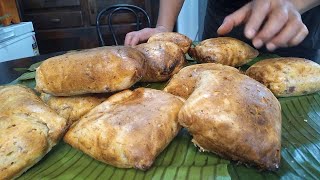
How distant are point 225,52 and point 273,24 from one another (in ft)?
0.66

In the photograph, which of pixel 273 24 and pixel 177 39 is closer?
pixel 273 24

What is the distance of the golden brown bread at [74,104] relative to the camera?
33.5 inches

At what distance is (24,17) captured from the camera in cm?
341

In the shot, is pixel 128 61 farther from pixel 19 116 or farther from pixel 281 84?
pixel 281 84

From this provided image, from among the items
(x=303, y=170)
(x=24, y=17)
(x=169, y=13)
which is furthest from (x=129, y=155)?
(x=24, y=17)

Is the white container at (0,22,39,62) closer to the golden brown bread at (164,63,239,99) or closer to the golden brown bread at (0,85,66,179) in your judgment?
the golden brown bread at (0,85,66,179)

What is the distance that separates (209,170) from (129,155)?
182mm

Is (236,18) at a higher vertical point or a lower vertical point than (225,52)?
higher

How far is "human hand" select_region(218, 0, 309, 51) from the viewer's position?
37.9 inches

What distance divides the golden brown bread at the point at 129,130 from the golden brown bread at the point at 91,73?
82 mm

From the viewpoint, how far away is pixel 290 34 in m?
0.99

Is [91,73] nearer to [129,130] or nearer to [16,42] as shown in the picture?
[129,130]

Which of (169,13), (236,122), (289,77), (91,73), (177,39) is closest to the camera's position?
(236,122)

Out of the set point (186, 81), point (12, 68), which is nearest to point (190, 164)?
point (186, 81)
